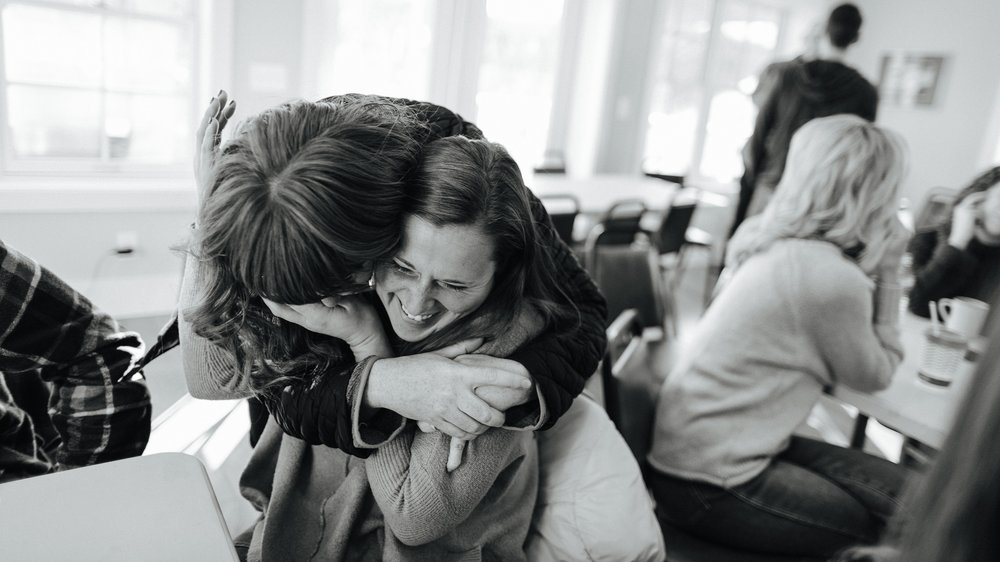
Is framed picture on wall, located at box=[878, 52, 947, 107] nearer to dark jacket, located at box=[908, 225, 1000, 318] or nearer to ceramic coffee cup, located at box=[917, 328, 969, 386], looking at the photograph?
dark jacket, located at box=[908, 225, 1000, 318]

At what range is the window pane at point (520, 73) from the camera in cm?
541

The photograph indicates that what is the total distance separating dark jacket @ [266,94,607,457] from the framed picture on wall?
6.28 m

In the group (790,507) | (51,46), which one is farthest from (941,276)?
(51,46)

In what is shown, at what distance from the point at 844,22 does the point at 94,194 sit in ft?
12.2

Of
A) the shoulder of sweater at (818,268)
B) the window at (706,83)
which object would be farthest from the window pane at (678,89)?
the shoulder of sweater at (818,268)

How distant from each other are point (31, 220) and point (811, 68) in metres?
3.69

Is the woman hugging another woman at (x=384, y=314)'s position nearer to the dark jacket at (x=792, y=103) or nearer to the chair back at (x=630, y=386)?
the chair back at (x=630, y=386)

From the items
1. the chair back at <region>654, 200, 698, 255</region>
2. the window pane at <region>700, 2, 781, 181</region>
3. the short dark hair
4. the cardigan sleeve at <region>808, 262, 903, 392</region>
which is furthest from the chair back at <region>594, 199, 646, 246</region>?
the window pane at <region>700, 2, 781, 181</region>

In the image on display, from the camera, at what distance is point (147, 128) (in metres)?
3.86

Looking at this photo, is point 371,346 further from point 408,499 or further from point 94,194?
point 94,194

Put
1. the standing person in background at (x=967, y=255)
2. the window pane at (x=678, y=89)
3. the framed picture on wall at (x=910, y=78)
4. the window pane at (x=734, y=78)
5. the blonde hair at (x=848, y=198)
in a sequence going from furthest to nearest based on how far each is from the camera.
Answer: the window pane at (x=734, y=78) → the framed picture on wall at (x=910, y=78) → the window pane at (x=678, y=89) → the standing person in background at (x=967, y=255) → the blonde hair at (x=848, y=198)

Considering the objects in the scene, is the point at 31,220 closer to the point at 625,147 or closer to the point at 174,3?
the point at 174,3

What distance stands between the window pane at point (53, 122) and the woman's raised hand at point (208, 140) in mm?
3165

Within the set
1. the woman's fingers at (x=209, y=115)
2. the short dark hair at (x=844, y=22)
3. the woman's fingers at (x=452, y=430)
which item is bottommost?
the woman's fingers at (x=452, y=430)
